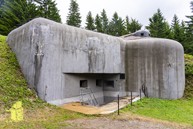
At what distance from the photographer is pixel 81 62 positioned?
9.78 meters

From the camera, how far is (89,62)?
33.9 ft

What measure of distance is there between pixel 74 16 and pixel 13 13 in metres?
14.8

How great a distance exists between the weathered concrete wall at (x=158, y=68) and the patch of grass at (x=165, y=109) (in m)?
0.99

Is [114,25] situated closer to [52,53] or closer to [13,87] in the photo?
[52,53]

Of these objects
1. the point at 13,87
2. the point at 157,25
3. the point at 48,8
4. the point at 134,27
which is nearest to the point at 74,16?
the point at 48,8

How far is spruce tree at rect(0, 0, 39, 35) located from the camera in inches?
746

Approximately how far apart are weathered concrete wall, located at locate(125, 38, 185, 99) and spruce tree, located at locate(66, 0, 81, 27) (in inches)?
877

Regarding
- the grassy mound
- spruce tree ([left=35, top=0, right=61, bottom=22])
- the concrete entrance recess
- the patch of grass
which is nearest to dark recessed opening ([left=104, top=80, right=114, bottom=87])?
the concrete entrance recess

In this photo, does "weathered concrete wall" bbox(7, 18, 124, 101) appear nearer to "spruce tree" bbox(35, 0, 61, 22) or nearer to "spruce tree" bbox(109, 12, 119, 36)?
"spruce tree" bbox(35, 0, 61, 22)

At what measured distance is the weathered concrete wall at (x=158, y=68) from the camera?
11641 mm

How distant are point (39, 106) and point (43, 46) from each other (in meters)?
3.29

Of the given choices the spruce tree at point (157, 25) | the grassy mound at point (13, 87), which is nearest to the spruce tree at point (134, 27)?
the spruce tree at point (157, 25)

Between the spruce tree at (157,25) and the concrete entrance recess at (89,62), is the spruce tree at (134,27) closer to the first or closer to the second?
the spruce tree at (157,25)

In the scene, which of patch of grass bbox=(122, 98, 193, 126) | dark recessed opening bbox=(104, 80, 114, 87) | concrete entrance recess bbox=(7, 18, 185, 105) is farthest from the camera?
dark recessed opening bbox=(104, 80, 114, 87)
